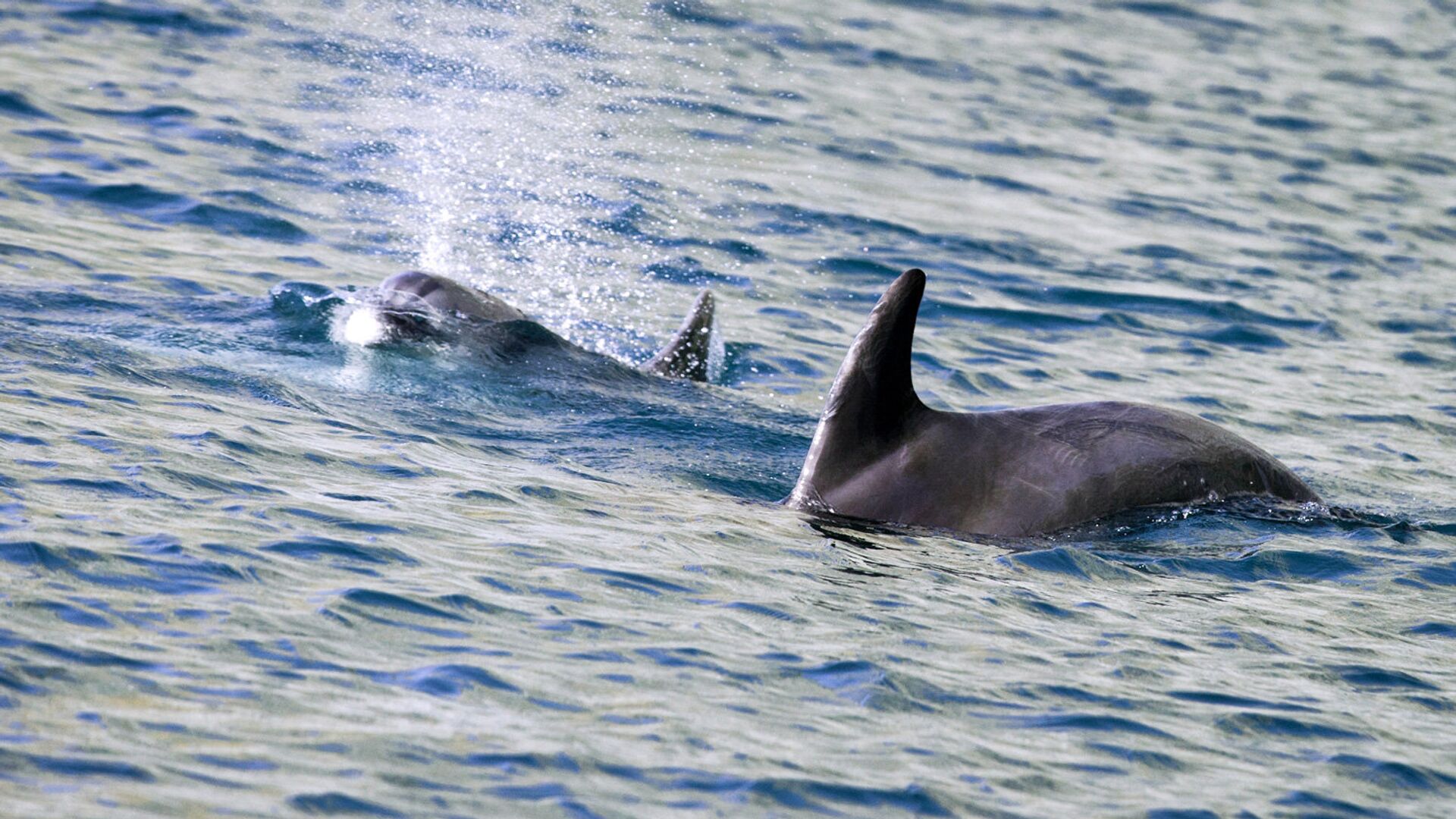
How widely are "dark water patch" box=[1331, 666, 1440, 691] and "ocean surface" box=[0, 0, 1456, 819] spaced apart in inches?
1.0

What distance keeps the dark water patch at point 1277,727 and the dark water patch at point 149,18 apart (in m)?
16.7

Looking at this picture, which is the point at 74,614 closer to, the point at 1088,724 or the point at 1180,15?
the point at 1088,724

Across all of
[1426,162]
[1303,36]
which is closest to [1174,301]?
[1426,162]

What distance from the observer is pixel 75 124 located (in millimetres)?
16359

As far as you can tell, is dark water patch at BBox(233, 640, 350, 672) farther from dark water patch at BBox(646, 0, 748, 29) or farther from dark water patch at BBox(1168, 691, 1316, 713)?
dark water patch at BBox(646, 0, 748, 29)

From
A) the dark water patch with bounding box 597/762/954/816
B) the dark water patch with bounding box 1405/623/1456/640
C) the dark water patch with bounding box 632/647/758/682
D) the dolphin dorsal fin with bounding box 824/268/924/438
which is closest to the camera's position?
the dark water patch with bounding box 597/762/954/816

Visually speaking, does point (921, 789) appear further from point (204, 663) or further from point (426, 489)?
point (426, 489)

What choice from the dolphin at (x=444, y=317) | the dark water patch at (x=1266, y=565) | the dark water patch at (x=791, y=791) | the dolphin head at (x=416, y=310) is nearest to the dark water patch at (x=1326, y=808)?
the dark water patch at (x=791, y=791)

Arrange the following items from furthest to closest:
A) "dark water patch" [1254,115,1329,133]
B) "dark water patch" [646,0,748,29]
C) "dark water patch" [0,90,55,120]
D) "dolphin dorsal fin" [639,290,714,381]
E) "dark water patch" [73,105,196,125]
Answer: "dark water patch" [646,0,748,29]
"dark water patch" [1254,115,1329,133]
"dark water patch" [73,105,196,125]
"dark water patch" [0,90,55,120]
"dolphin dorsal fin" [639,290,714,381]

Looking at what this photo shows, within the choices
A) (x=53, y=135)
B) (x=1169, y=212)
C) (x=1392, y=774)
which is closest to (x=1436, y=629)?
(x=1392, y=774)

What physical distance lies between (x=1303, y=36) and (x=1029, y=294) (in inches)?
752

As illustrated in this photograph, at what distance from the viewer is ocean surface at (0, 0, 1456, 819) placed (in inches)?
218

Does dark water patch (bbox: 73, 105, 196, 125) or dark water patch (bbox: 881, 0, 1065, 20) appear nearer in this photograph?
dark water patch (bbox: 73, 105, 196, 125)

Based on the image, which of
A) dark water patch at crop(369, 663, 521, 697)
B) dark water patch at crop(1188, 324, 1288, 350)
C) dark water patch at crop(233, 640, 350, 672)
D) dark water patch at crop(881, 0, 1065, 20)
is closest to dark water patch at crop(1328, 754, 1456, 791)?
dark water patch at crop(369, 663, 521, 697)
